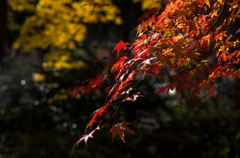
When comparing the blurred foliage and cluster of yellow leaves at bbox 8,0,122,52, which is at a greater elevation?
cluster of yellow leaves at bbox 8,0,122,52

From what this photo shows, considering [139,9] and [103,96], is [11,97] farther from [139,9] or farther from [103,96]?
[139,9]

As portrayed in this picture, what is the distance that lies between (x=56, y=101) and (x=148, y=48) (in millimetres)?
4565

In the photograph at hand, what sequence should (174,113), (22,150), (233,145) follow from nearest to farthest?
(22,150)
(233,145)
(174,113)

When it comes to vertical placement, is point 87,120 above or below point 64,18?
below

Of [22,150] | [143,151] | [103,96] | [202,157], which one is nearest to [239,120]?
[202,157]

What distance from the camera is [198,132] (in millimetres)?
5922

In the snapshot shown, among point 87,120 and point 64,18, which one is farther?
point 64,18

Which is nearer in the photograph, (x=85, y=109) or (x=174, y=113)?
(x=85, y=109)

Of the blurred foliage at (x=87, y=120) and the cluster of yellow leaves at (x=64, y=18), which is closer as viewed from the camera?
the blurred foliage at (x=87, y=120)

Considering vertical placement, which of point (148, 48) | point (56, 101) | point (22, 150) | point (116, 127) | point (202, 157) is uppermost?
point (148, 48)

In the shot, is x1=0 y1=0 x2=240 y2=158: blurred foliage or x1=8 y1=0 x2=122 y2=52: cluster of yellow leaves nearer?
x1=0 y1=0 x2=240 y2=158: blurred foliage

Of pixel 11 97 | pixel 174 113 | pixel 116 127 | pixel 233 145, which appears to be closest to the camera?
pixel 116 127

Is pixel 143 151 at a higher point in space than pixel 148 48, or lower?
lower

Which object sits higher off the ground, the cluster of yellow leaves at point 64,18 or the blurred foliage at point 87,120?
the cluster of yellow leaves at point 64,18
